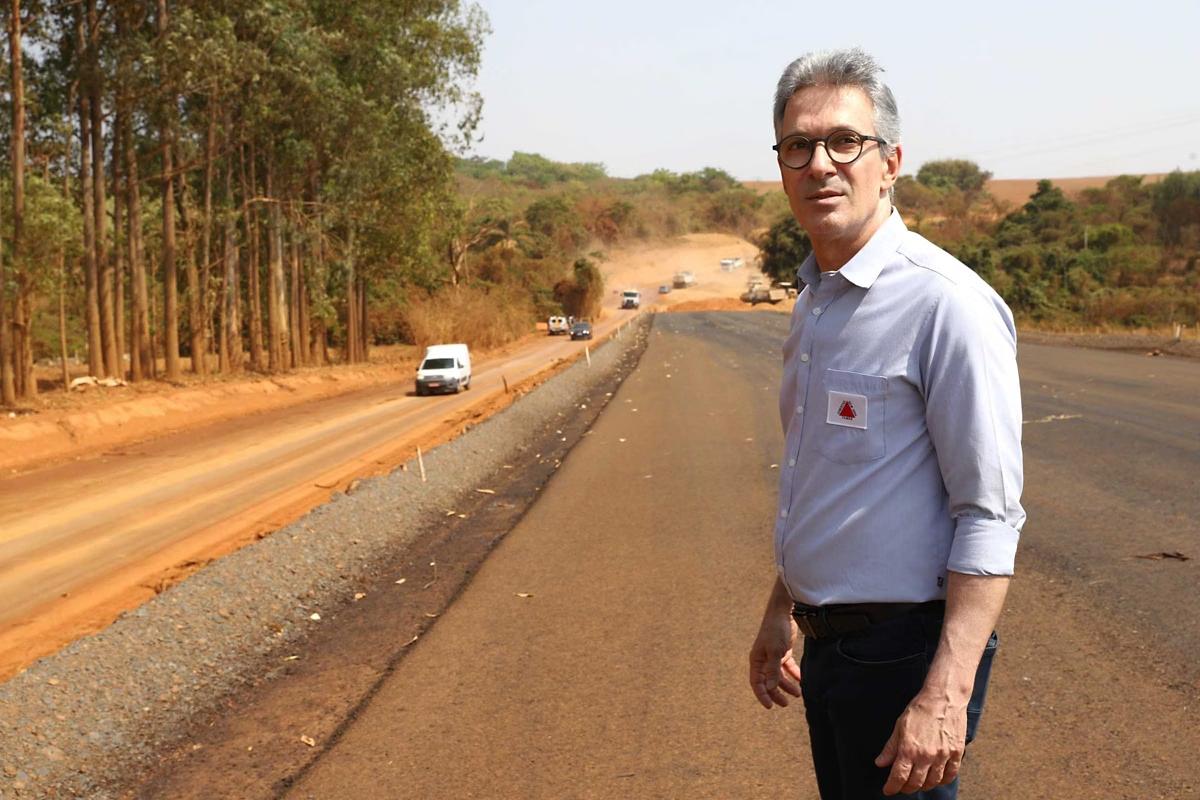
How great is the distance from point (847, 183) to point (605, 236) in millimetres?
165869

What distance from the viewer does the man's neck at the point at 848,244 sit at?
2672 mm

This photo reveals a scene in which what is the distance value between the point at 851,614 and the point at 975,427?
48cm

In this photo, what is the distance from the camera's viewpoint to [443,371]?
A: 37.9 metres

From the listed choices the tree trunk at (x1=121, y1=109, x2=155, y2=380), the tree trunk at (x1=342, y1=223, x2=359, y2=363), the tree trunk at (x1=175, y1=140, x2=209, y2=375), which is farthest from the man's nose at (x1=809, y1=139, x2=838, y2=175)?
the tree trunk at (x1=342, y1=223, x2=359, y2=363)

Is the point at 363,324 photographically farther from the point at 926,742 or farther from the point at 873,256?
the point at 926,742

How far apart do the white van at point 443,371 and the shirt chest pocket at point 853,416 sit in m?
35.5

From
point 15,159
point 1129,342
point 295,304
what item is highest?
point 15,159

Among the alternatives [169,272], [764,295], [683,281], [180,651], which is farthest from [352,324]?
[683,281]

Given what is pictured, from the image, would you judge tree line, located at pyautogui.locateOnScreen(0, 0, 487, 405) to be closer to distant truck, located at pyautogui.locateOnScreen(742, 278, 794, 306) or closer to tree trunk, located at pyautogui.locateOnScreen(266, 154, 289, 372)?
tree trunk, located at pyautogui.locateOnScreen(266, 154, 289, 372)

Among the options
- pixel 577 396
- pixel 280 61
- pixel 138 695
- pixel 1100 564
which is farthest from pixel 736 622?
pixel 280 61

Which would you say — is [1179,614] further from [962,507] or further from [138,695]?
[138,695]

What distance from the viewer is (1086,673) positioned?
6438mm

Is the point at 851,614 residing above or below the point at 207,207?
below

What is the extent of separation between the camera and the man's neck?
105 inches
